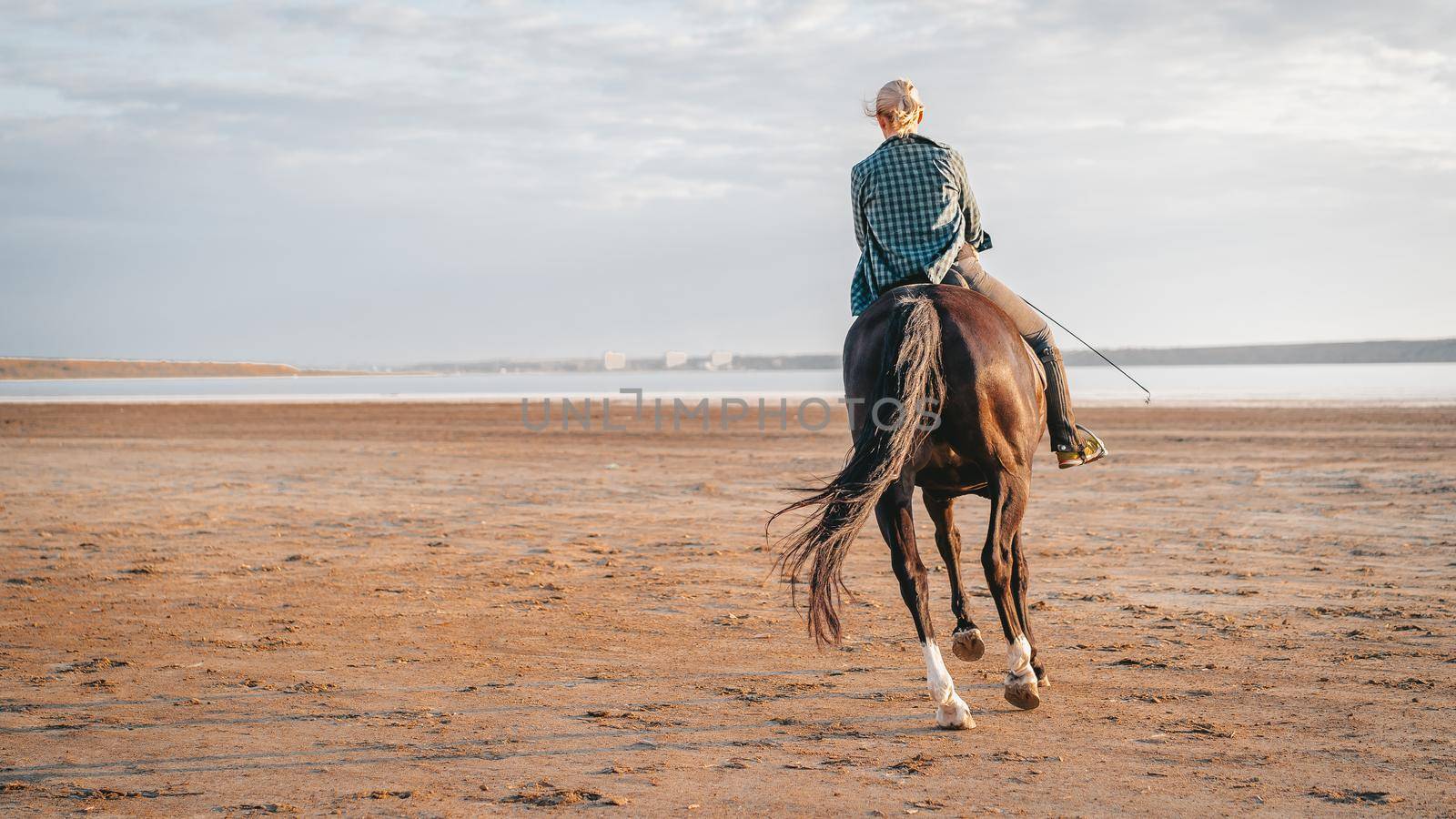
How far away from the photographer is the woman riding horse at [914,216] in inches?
220

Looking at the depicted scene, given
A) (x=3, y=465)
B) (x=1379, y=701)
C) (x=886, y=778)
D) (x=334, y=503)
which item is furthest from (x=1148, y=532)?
(x=3, y=465)

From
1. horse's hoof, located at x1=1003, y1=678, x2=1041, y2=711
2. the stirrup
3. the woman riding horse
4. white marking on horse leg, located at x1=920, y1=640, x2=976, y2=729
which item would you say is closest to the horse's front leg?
white marking on horse leg, located at x1=920, y1=640, x2=976, y2=729

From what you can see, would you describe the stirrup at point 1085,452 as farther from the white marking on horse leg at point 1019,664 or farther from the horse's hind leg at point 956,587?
the white marking on horse leg at point 1019,664

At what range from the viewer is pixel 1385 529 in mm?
10820

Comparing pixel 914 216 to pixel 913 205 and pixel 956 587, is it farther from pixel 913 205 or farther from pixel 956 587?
pixel 956 587

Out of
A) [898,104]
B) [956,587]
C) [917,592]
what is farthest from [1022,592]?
[898,104]

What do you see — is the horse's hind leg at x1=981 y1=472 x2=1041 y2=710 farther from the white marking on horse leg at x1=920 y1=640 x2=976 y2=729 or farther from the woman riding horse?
the woman riding horse

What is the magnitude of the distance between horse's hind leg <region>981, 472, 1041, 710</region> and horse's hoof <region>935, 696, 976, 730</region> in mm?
313

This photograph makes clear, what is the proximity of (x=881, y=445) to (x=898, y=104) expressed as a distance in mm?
1844

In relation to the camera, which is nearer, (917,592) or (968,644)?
(917,592)

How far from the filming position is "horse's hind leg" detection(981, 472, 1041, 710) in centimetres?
508

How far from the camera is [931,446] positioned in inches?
199

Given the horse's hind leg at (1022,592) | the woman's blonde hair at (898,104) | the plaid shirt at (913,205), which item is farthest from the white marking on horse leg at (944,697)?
the woman's blonde hair at (898,104)

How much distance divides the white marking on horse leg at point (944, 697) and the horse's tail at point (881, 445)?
17.0 inches
